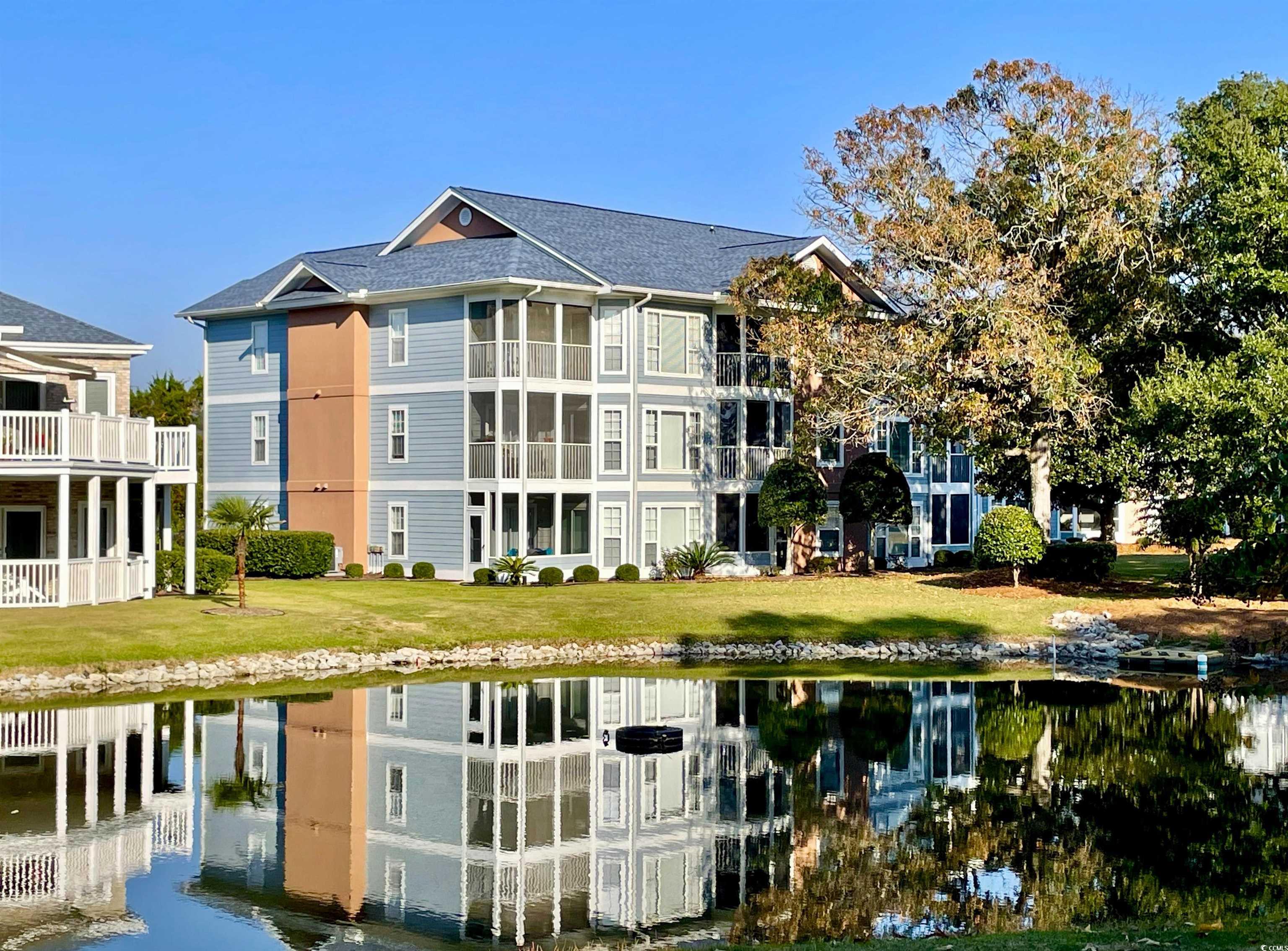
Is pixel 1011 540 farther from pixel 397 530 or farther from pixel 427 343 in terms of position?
pixel 397 530

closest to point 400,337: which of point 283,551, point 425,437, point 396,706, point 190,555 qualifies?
point 425,437

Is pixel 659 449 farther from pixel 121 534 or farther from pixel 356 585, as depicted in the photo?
pixel 121 534

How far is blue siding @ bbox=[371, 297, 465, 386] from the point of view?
45.3 m

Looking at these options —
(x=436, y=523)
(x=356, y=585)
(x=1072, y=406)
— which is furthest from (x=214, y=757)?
(x=1072, y=406)

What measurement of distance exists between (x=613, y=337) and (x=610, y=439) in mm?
3086

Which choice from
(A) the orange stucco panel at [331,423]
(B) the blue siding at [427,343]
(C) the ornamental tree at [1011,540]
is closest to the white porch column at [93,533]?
(A) the orange stucco panel at [331,423]

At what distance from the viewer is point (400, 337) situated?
46844 mm

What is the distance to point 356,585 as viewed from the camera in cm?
4194

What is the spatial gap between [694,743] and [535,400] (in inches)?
940

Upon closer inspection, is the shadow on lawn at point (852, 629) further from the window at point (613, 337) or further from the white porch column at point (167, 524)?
the white porch column at point (167, 524)

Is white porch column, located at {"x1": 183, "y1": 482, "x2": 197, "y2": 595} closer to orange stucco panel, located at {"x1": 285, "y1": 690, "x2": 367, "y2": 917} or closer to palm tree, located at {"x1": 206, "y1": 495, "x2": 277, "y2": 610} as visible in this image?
palm tree, located at {"x1": 206, "y1": 495, "x2": 277, "y2": 610}

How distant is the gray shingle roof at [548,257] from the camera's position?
4531 cm

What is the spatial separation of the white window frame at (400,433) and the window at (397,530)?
1.34 metres

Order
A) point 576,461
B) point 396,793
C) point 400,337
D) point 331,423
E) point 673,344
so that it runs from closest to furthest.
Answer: point 396,793 < point 576,461 < point 400,337 < point 673,344 < point 331,423
